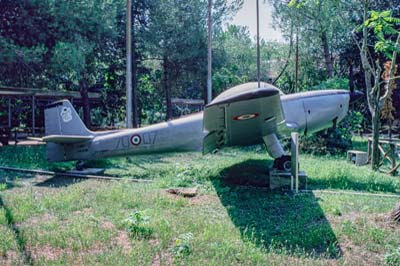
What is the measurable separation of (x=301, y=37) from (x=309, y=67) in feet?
8.55

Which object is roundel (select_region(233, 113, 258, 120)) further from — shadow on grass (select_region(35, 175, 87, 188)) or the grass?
shadow on grass (select_region(35, 175, 87, 188))

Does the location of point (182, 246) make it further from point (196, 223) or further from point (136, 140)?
point (136, 140)

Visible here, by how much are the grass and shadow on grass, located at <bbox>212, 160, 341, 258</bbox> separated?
0.01 meters

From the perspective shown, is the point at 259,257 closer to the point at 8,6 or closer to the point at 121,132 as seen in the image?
the point at 121,132

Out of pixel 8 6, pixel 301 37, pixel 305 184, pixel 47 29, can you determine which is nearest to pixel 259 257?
pixel 305 184

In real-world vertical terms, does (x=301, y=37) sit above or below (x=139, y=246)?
above

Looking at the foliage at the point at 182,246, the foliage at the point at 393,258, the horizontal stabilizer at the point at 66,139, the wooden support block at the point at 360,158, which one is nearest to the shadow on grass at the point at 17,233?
the foliage at the point at 182,246

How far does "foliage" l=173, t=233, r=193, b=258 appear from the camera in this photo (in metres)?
3.72

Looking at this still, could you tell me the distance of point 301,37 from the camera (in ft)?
68.1

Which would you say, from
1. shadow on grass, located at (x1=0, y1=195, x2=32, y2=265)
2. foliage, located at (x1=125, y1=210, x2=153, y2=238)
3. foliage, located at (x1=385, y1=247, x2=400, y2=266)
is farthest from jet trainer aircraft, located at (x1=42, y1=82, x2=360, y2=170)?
foliage, located at (x1=385, y1=247, x2=400, y2=266)

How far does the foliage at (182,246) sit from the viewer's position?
12.2 feet

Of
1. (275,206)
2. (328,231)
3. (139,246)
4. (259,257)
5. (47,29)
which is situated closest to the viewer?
(259,257)

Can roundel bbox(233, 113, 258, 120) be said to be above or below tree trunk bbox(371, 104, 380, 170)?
above

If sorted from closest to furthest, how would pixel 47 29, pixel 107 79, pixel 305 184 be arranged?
pixel 305 184
pixel 47 29
pixel 107 79
